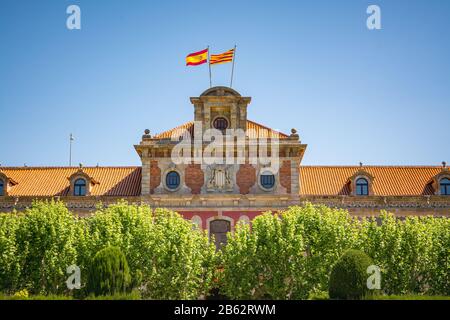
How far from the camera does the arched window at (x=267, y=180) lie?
50.4 m

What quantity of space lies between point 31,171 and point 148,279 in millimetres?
20005

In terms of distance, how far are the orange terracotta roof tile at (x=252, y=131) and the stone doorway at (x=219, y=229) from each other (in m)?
6.80

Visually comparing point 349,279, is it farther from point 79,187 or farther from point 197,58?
point 79,187

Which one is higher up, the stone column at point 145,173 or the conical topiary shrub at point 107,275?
the stone column at point 145,173

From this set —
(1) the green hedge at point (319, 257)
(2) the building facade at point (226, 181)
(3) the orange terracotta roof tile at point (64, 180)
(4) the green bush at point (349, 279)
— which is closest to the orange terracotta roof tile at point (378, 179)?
(2) the building facade at point (226, 181)

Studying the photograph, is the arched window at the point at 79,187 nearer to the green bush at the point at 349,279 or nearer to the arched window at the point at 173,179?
the arched window at the point at 173,179

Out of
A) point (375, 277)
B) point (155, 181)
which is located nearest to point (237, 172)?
point (155, 181)

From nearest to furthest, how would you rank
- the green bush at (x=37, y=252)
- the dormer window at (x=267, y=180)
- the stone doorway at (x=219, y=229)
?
the green bush at (x=37, y=252) < the stone doorway at (x=219, y=229) < the dormer window at (x=267, y=180)

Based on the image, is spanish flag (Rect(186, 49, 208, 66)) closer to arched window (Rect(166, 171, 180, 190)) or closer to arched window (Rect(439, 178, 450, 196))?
arched window (Rect(166, 171, 180, 190))

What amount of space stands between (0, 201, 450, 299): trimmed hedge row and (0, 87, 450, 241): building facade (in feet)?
25.2

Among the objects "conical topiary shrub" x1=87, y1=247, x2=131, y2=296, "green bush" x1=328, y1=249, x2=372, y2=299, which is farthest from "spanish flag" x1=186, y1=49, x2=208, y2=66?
"green bush" x1=328, y1=249, x2=372, y2=299
